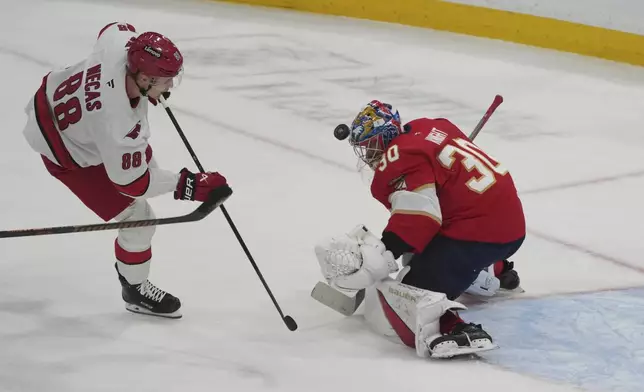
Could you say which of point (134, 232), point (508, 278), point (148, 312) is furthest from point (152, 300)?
point (508, 278)

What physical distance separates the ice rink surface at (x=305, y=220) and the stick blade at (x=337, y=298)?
0.03 metres

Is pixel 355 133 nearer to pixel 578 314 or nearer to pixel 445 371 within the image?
pixel 445 371

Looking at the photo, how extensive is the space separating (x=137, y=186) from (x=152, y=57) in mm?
332

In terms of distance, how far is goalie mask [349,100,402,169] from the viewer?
2.71 m

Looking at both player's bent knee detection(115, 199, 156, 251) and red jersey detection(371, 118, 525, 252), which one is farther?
player's bent knee detection(115, 199, 156, 251)

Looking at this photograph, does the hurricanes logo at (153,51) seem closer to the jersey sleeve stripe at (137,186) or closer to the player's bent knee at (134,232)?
the jersey sleeve stripe at (137,186)

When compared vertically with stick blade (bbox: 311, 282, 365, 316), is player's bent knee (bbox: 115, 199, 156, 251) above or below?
above

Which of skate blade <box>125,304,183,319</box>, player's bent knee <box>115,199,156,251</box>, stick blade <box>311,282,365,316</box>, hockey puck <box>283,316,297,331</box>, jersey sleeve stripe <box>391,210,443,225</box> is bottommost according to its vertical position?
skate blade <box>125,304,183,319</box>

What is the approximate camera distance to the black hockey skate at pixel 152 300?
284 cm

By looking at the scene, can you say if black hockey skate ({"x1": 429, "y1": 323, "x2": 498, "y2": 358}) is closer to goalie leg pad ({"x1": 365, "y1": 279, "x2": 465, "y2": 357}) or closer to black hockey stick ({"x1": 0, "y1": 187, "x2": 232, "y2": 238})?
goalie leg pad ({"x1": 365, "y1": 279, "x2": 465, "y2": 357})

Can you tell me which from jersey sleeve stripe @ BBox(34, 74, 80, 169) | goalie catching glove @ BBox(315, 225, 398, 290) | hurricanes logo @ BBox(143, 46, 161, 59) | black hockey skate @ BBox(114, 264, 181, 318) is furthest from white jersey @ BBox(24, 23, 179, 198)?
goalie catching glove @ BBox(315, 225, 398, 290)

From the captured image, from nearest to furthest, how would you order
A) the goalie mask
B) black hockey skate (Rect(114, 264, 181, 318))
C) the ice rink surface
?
the ice rink surface, the goalie mask, black hockey skate (Rect(114, 264, 181, 318))

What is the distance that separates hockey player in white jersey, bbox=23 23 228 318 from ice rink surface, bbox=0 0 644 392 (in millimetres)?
216


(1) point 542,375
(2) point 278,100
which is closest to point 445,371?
(1) point 542,375
